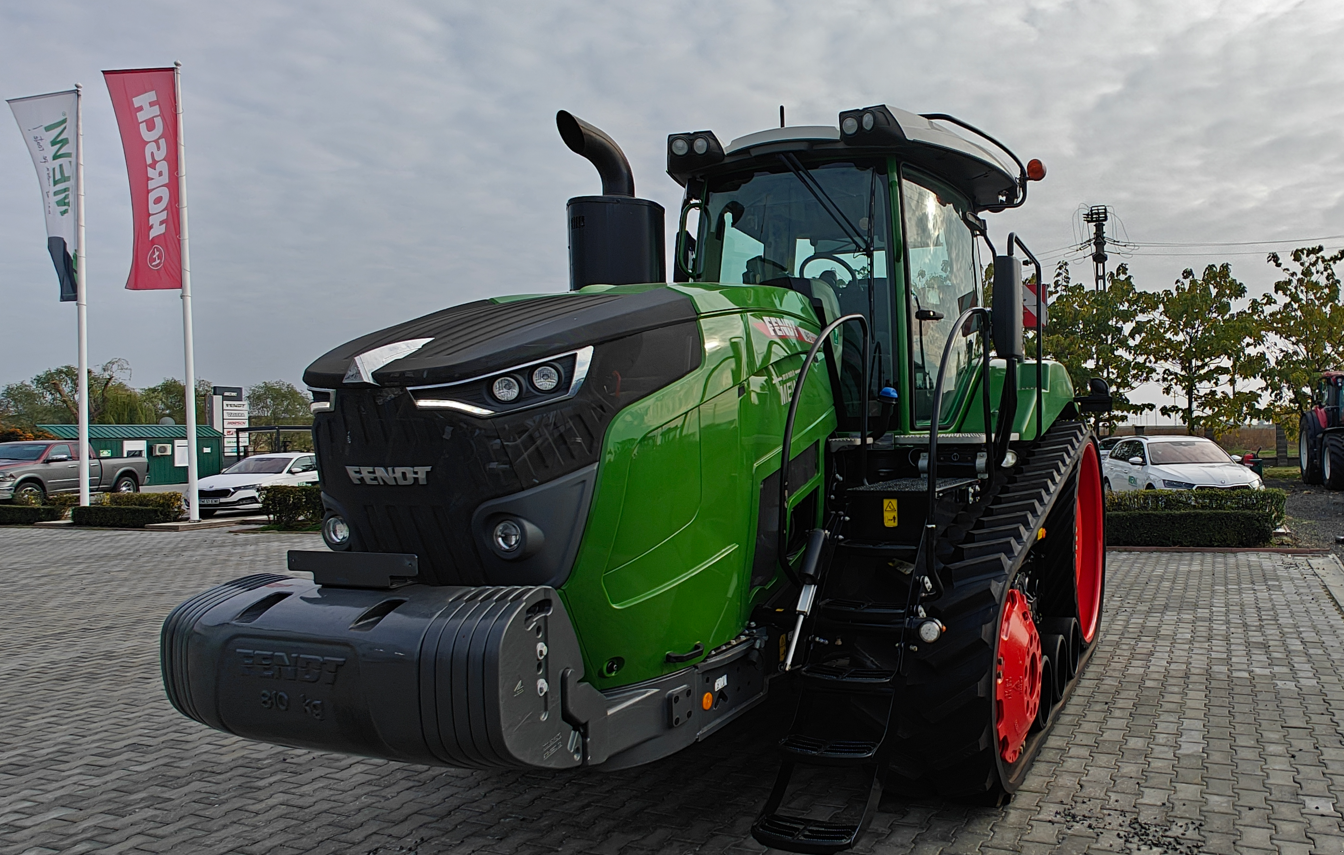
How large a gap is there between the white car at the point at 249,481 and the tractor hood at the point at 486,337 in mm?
17313

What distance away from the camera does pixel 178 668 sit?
2965 mm

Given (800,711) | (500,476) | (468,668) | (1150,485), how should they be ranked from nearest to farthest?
(468,668) → (500,476) → (800,711) → (1150,485)

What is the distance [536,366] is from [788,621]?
1.46m

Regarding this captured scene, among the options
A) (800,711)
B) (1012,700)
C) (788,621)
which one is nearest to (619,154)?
(788,621)

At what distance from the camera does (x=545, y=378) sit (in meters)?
2.83

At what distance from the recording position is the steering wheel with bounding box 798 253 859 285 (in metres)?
4.40

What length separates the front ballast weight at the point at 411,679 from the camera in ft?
8.25

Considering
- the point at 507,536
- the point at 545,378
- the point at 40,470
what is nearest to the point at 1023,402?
the point at 545,378

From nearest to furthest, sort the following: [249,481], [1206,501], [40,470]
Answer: [1206,501] → [249,481] → [40,470]

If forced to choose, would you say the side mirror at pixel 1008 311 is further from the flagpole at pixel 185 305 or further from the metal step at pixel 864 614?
the flagpole at pixel 185 305

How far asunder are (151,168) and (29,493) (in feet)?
33.0

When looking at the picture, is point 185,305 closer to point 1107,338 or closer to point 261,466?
point 261,466

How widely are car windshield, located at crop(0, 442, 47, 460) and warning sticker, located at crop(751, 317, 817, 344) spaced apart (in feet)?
81.8

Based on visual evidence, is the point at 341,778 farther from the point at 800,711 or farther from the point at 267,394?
the point at 267,394
